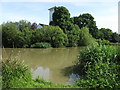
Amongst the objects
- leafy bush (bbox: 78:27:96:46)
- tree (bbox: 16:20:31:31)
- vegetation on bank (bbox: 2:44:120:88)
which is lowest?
vegetation on bank (bbox: 2:44:120:88)

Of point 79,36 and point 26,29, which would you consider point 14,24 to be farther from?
point 79,36

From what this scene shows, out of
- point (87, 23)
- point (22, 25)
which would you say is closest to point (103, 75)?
point (22, 25)

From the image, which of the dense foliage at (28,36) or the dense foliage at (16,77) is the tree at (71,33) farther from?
the dense foliage at (16,77)

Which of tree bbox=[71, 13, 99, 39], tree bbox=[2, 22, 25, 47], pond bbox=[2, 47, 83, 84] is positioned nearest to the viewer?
pond bbox=[2, 47, 83, 84]

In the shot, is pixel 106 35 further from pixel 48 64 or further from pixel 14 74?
pixel 14 74

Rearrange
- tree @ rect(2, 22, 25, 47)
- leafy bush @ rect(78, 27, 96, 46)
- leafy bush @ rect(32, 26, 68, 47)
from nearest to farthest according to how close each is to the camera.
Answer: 1. tree @ rect(2, 22, 25, 47)
2. leafy bush @ rect(32, 26, 68, 47)
3. leafy bush @ rect(78, 27, 96, 46)

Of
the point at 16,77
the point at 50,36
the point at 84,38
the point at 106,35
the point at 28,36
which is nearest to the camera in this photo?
the point at 16,77

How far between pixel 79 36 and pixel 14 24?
7.38 metres

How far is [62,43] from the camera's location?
1622 cm

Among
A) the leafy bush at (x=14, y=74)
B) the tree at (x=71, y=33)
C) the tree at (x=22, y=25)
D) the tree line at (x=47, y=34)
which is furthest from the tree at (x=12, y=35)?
the leafy bush at (x=14, y=74)

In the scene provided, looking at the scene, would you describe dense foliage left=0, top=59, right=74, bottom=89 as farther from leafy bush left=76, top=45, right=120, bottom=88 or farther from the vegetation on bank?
leafy bush left=76, top=45, right=120, bottom=88

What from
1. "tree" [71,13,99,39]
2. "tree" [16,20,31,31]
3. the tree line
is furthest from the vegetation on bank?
"tree" [71,13,99,39]

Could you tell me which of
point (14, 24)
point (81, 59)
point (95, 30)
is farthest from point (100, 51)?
point (95, 30)

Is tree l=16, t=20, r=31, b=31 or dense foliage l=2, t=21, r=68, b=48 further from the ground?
tree l=16, t=20, r=31, b=31
